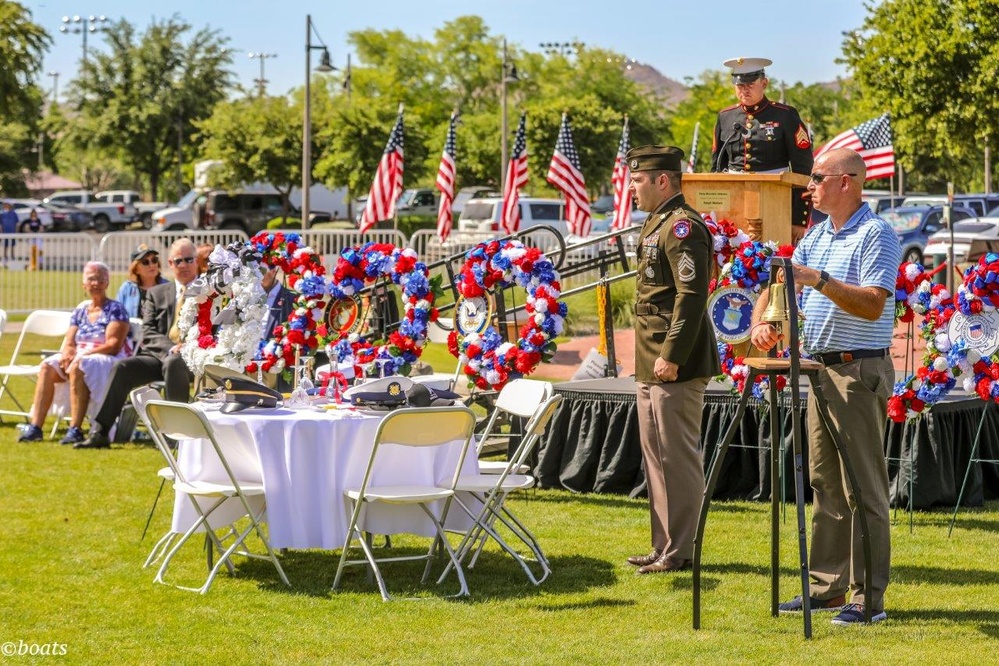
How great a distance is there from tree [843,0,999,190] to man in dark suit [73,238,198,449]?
19.9 metres

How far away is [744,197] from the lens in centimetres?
934

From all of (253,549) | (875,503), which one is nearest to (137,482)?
(253,549)

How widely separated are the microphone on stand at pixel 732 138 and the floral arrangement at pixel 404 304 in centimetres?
237

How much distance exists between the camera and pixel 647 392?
7285mm

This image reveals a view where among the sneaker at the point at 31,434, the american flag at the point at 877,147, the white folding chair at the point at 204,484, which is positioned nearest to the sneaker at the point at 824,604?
the white folding chair at the point at 204,484

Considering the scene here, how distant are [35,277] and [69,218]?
115 feet

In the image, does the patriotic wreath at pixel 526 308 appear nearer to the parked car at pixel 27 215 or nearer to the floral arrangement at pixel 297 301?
the floral arrangement at pixel 297 301

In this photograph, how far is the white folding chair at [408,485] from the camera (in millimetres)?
6484

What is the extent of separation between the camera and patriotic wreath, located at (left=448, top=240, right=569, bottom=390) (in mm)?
8844

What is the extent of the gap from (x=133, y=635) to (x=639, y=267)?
292 cm

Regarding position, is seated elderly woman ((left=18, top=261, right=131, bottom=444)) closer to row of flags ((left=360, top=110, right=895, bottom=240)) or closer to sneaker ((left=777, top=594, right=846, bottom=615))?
sneaker ((left=777, top=594, right=846, bottom=615))

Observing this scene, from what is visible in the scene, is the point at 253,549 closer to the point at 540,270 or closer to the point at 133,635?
the point at 133,635

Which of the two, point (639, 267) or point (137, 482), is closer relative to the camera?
point (639, 267)

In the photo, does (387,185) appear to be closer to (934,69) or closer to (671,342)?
(934,69)
